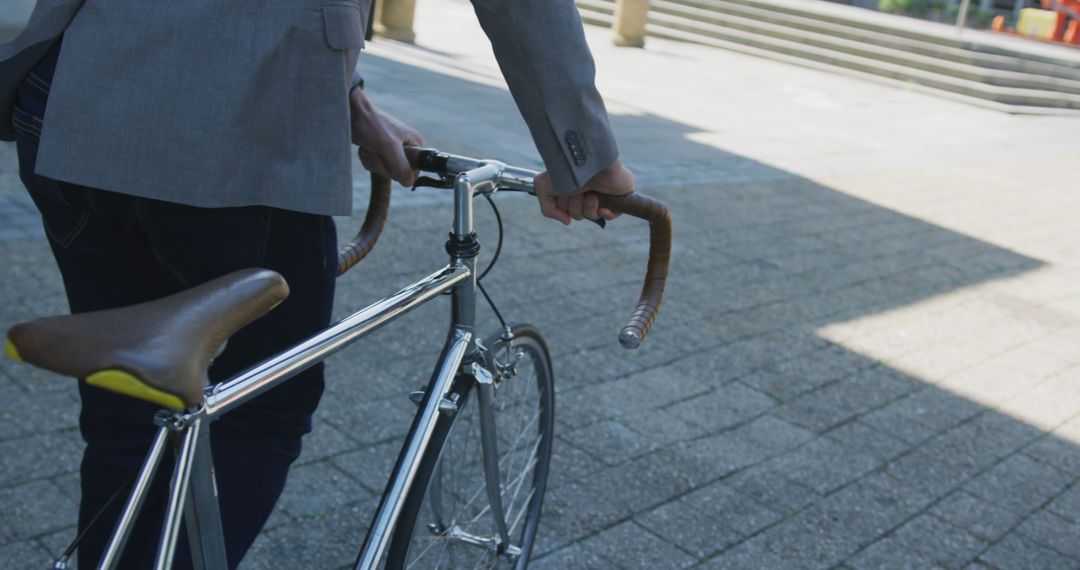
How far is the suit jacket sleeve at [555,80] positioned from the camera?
1791mm

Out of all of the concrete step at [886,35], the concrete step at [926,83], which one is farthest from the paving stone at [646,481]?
the concrete step at [886,35]

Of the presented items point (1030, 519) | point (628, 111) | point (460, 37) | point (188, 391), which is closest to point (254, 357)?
point (188, 391)

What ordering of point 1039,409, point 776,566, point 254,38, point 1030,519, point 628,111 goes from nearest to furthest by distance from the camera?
point 254,38, point 776,566, point 1030,519, point 1039,409, point 628,111

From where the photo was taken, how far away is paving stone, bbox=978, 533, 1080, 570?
3.39 m

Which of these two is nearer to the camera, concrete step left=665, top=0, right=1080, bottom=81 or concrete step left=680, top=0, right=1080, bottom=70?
concrete step left=665, top=0, right=1080, bottom=81

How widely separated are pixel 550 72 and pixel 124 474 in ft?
3.21

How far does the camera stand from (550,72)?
1.83 m

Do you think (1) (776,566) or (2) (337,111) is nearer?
(2) (337,111)

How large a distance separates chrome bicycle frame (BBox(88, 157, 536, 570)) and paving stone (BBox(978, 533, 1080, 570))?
5.57 ft

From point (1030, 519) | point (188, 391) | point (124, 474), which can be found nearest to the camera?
point (188, 391)

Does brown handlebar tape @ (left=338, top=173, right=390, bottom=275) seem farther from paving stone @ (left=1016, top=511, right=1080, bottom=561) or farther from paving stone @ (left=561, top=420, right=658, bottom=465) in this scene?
paving stone @ (left=1016, top=511, right=1080, bottom=561)

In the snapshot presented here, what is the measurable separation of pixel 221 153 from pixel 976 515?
9.58 feet

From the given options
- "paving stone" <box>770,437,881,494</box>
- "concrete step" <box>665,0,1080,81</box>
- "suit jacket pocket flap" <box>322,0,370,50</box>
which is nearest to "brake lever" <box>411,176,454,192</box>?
"suit jacket pocket flap" <box>322,0,370,50</box>

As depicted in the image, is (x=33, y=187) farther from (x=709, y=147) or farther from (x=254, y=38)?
(x=709, y=147)
